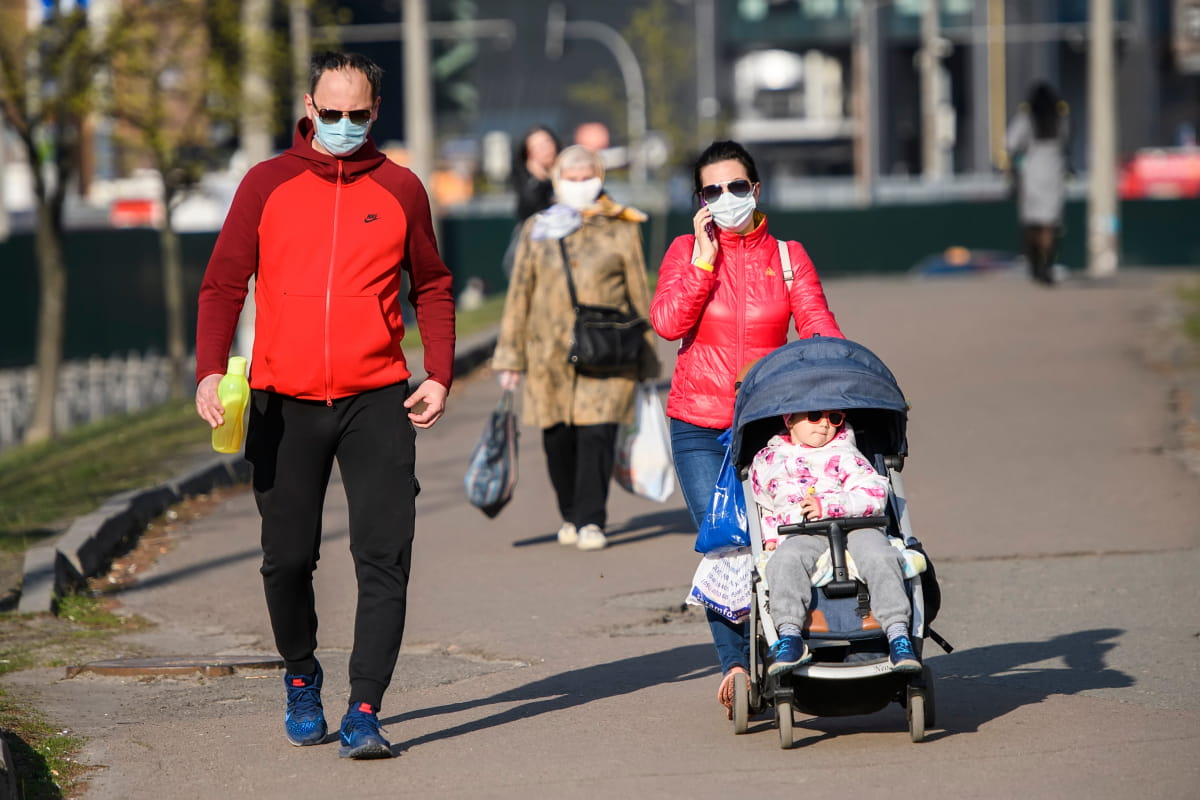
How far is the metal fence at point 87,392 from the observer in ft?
72.6

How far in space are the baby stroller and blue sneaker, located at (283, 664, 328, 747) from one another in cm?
121

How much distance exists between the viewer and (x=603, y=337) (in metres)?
9.22

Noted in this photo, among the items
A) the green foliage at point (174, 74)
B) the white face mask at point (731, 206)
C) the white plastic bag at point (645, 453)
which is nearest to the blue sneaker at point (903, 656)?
the white face mask at point (731, 206)

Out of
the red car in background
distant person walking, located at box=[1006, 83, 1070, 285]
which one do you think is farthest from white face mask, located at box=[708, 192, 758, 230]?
the red car in background

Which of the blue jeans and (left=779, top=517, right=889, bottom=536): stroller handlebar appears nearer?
Result: (left=779, top=517, right=889, bottom=536): stroller handlebar

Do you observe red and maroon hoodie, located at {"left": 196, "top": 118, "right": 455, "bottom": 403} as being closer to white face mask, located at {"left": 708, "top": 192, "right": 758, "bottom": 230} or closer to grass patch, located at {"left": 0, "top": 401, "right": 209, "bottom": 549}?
white face mask, located at {"left": 708, "top": 192, "right": 758, "bottom": 230}

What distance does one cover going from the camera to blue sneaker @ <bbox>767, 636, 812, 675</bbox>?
5262 mm

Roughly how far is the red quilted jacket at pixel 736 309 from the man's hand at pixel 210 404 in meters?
1.44

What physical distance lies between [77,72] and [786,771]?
1586 cm

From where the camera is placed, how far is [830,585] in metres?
5.38

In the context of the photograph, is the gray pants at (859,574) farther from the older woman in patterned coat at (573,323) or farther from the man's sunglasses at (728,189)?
the older woman in patterned coat at (573,323)

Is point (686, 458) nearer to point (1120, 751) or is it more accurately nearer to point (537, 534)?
point (1120, 751)

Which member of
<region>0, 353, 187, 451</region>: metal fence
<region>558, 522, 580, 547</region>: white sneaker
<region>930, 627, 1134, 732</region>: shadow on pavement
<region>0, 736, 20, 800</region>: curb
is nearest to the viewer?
<region>0, 736, 20, 800</region>: curb

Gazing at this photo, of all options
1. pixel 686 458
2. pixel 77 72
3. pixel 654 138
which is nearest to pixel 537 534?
pixel 686 458
